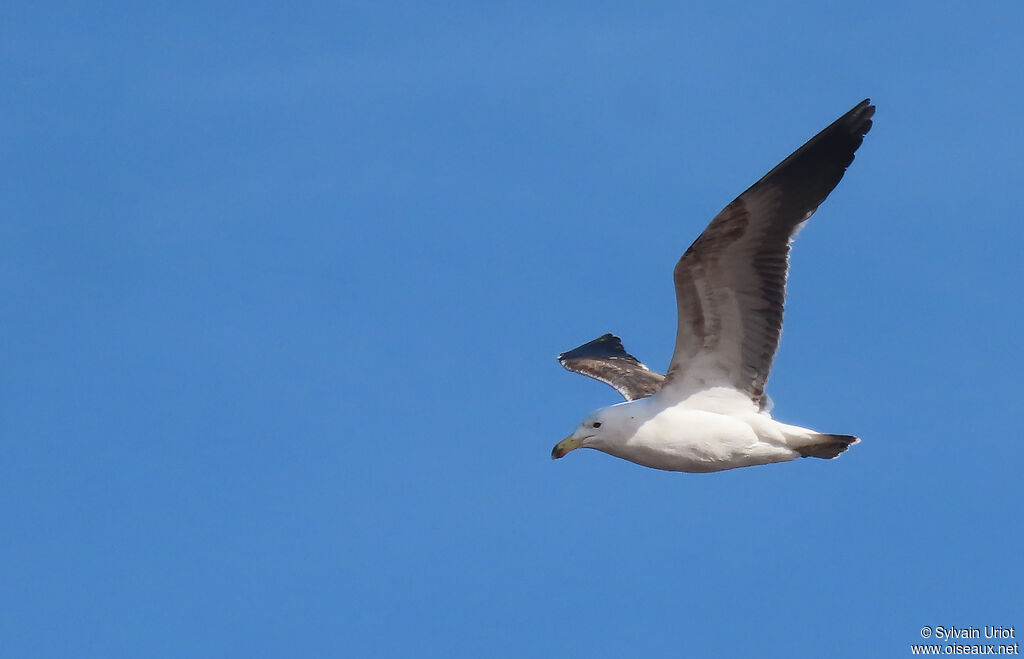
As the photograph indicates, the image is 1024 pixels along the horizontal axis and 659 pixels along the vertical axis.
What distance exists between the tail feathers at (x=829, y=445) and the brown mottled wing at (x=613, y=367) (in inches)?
116

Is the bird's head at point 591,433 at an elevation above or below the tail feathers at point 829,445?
above

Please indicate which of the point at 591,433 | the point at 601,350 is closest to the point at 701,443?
the point at 591,433

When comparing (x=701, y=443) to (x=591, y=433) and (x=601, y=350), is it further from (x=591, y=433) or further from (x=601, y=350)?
(x=601, y=350)

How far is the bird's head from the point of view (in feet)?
51.0

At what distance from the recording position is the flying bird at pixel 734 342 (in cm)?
1471

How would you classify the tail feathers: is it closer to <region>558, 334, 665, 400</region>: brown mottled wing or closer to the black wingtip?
<region>558, 334, 665, 400</region>: brown mottled wing

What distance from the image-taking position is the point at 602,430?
51.0 feet

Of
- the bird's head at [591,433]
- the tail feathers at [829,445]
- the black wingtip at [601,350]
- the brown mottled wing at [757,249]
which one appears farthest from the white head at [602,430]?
the black wingtip at [601,350]

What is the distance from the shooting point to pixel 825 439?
15398 millimetres

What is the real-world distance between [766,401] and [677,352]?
112 centimetres

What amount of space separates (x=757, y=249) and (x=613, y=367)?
5.48 m

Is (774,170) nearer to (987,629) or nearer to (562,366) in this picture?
(987,629)

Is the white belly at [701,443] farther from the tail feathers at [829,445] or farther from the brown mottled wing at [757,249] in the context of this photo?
the brown mottled wing at [757,249]

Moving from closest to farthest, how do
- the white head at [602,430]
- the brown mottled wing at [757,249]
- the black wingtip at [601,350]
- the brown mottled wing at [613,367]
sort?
the brown mottled wing at [757,249]
the white head at [602,430]
the brown mottled wing at [613,367]
the black wingtip at [601,350]
